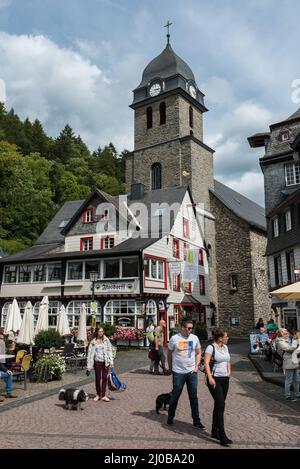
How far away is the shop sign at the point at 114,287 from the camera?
26.2m

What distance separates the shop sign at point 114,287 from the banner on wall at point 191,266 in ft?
21.7

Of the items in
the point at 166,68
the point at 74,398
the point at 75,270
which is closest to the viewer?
the point at 74,398

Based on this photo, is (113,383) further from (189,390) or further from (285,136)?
(285,136)

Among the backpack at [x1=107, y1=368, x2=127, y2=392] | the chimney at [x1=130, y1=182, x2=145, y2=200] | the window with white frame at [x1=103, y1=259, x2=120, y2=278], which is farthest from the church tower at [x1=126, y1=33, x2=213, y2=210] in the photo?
the backpack at [x1=107, y1=368, x2=127, y2=392]

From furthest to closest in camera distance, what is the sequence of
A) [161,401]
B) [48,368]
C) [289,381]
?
1. [48,368]
2. [289,381]
3. [161,401]

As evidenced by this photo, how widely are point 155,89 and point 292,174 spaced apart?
22813 millimetres

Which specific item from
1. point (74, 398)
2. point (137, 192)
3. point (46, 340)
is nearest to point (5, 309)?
point (137, 192)

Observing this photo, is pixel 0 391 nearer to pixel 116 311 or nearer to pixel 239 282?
pixel 116 311

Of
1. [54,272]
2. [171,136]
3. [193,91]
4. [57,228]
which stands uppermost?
[193,91]

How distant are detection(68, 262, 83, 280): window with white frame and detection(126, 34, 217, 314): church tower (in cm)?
1325

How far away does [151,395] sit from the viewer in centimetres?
1038

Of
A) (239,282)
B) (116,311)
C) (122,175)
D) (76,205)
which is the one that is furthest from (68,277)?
(122,175)

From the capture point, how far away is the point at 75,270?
29125mm
